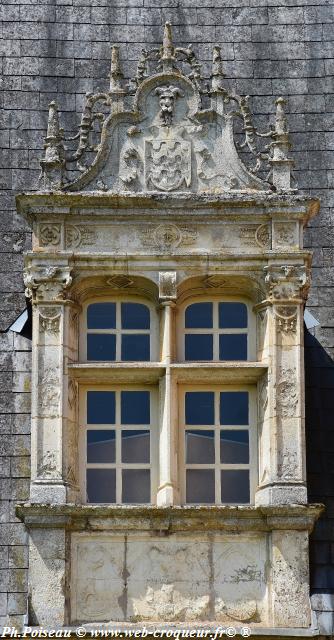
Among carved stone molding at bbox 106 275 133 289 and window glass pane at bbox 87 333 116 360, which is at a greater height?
carved stone molding at bbox 106 275 133 289

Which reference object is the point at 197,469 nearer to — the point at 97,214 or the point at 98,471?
the point at 98,471

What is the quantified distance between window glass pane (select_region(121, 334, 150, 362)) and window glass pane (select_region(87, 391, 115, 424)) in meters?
0.40

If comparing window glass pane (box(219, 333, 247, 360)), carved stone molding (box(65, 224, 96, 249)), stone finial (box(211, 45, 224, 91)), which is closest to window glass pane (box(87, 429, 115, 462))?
Result: window glass pane (box(219, 333, 247, 360))

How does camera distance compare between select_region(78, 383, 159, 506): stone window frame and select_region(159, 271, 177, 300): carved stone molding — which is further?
select_region(159, 271, 177, 300): carved stone molding

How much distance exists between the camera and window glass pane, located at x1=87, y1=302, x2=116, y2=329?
20672 mm

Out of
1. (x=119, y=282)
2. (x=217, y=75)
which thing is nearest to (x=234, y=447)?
(x=119, y=282)

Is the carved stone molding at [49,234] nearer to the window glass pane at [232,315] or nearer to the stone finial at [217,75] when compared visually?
the window glass pane at [232,315]

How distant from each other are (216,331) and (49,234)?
1.89 m

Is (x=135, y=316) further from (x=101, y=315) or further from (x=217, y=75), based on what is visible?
(x=217, y=75)

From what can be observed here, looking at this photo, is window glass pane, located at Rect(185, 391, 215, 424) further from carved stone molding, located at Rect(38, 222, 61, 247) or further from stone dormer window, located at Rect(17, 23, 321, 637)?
carved stone molding, located at Rect(38, 222, 61, 247)

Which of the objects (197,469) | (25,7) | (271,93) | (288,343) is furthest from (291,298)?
(25,7)

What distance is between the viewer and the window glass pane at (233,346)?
67.5 feet

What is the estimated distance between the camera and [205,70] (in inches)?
921

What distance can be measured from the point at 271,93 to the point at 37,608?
678cm
